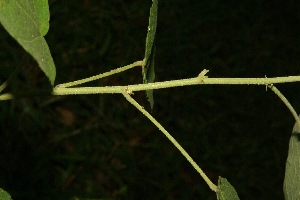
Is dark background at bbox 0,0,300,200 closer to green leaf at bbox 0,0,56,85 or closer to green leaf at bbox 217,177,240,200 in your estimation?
green leaf at bbox 217,177,240,200

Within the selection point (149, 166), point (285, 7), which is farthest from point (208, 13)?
point (149, 166)

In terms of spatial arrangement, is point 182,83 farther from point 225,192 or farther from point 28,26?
point 28,26

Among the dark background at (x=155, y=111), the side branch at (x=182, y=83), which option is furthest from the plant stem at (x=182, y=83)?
the dark background at (x=155, y=111)

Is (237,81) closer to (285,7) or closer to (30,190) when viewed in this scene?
(30,190)

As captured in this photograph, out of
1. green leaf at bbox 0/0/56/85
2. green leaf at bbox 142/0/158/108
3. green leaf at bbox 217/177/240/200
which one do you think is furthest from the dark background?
green leaf at bbox 0/0/56/85

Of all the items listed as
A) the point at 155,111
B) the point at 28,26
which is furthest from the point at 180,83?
the point at 155,111
